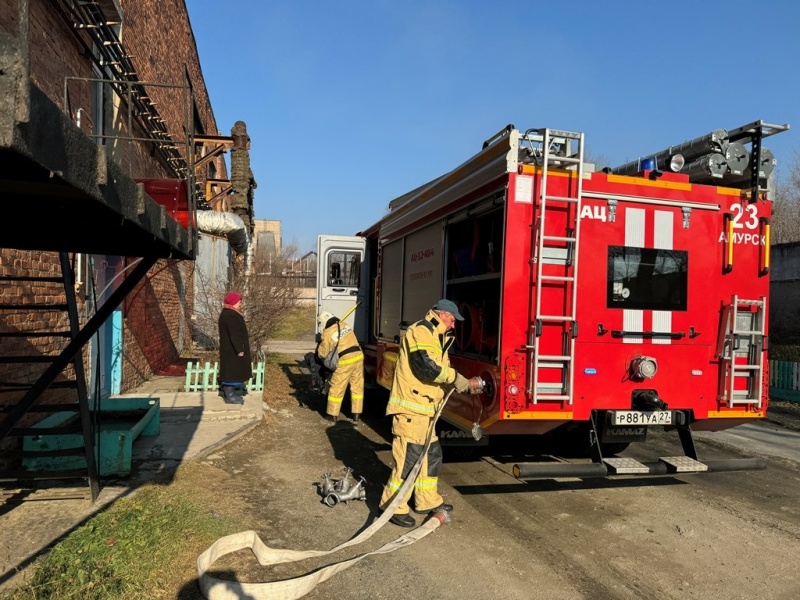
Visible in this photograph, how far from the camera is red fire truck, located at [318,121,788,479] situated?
459 centimetres

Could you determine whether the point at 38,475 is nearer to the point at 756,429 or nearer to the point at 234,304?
the point at 234,304

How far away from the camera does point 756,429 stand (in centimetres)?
905

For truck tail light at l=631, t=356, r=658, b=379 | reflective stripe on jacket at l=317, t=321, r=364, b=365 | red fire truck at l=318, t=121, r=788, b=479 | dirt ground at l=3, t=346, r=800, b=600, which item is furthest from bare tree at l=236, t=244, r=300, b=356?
truck tail light at l=631, t=356, r=658, b=379

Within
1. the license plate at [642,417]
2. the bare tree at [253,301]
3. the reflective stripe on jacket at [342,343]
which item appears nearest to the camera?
the license plate at [642,417]

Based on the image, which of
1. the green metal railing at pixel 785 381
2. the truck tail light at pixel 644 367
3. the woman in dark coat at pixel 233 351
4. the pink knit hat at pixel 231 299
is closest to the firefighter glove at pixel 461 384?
the truck tail light at pixel 644 367

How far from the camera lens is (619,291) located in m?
4.93

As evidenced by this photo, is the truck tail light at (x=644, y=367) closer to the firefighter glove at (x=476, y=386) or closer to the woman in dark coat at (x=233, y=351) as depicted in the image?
the firefighter glove at (x=476, y=386)

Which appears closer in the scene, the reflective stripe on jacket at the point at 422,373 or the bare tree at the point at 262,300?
the reflective stripe on jacket at the point at 422,373

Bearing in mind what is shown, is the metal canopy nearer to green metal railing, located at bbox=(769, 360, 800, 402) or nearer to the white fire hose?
the white fire hose

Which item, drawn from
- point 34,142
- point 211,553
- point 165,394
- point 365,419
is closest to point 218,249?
point 165,394

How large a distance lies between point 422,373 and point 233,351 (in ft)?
14.5

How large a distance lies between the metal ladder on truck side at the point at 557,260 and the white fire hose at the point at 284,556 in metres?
0.87

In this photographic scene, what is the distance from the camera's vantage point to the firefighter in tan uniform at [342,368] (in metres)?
7.91

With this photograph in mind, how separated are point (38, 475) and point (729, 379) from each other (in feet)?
18.2
